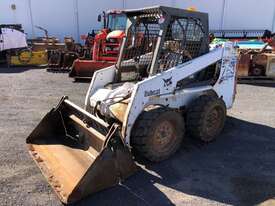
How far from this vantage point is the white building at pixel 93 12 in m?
21.0

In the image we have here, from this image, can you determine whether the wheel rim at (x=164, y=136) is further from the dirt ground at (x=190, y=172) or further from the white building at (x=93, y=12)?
the white building at (x=93, y=12)

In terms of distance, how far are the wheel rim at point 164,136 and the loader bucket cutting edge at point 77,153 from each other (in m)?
0.60

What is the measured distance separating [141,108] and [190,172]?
1095 millimetres

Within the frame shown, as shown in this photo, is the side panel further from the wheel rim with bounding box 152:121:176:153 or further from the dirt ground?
the dirt ground

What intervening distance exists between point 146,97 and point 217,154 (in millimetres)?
1498

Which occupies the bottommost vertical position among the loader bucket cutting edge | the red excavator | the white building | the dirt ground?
the dirt ground

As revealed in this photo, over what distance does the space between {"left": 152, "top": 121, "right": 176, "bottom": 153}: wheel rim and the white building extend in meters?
18.3

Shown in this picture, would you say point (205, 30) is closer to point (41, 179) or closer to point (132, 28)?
point (132, 28)

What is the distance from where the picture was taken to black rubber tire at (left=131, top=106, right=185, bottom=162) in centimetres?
388

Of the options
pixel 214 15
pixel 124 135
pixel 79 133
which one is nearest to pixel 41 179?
pixel 79 133

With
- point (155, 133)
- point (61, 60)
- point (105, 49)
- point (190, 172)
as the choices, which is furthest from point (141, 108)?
point (61, 60)

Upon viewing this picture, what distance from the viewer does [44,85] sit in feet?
Answer: 31.1

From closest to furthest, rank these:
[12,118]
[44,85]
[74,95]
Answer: [12,118] → [74,95] → [44,85]

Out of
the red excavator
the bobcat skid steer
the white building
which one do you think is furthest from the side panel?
the white building
